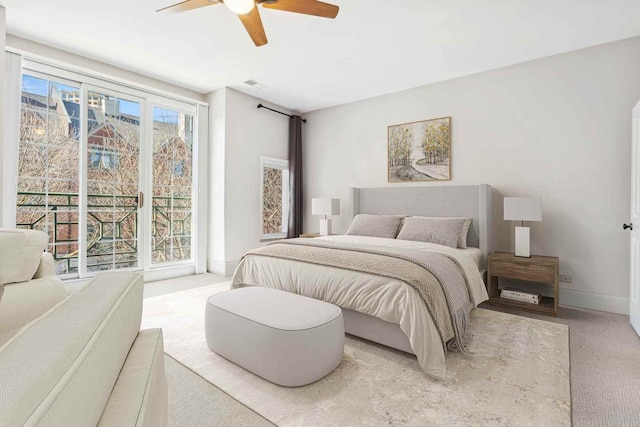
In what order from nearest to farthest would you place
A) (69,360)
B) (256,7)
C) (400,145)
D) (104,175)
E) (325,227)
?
(69,360), (256,7), (104,175), (400,145), (325,227)

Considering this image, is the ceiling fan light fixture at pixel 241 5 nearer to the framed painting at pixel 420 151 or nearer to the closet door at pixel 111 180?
the closet door at pixel 111 180

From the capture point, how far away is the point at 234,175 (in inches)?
185

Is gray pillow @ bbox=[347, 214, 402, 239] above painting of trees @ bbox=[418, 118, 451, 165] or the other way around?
the other way around

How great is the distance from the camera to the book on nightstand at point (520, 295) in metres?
3.18

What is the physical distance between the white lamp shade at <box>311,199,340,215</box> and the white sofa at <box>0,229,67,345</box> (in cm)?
346

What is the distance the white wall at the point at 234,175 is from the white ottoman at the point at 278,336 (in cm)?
253

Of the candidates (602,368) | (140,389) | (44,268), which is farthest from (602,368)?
(44,268)

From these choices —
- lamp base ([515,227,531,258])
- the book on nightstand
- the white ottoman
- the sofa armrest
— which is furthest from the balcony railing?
lamp base ([515,227,531,258])

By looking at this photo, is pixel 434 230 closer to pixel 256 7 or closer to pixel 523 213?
pixel 523 213

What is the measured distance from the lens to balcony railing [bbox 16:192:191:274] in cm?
340

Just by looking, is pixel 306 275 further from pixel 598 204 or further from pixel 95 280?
pixel 598 204

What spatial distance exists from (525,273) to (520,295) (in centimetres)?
27

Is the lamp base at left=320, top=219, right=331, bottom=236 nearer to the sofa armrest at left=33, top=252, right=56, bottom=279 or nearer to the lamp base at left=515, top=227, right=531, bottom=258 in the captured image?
the lamp base at left=515, top=227, right=531, bottom=258

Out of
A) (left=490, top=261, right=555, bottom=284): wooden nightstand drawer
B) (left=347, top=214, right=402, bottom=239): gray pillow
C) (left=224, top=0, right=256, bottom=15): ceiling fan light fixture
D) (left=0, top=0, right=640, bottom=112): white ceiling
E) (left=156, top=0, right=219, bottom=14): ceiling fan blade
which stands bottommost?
(left=490, top=261, right=555, bottom=284): wooden nightstand drawer
